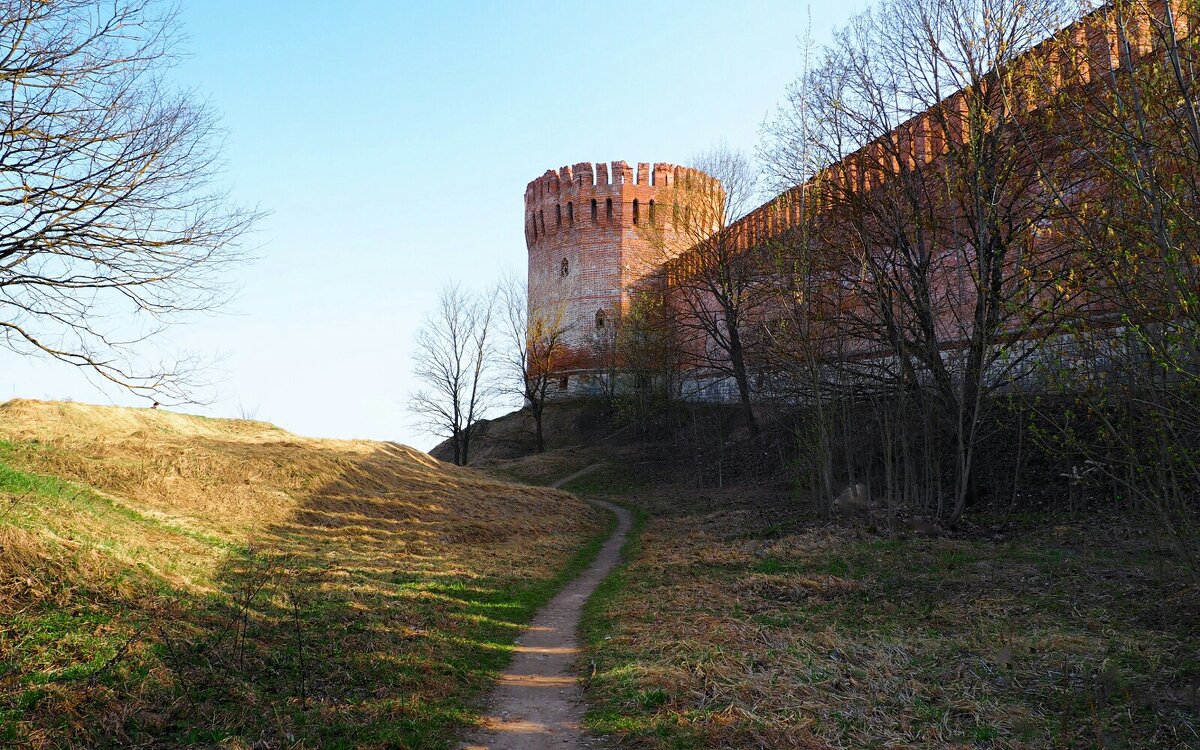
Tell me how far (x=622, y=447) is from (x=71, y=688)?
3105 centimetres

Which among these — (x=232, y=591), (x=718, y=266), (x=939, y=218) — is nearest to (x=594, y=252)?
(x=718, y=266)

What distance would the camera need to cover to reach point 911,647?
6.96 metres

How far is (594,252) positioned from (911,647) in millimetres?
39072

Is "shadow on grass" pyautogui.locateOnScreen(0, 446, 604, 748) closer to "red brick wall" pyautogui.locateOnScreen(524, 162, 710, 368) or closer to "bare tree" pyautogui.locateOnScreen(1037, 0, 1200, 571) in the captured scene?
"bare tree" pyautogui.locateOnScreen(1037, 0, 1200, 571)

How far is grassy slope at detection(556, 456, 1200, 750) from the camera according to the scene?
5277 mm

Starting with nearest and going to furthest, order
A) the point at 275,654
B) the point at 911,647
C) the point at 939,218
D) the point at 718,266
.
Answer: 1. the point at 275,654
2. the point at 911,647
3. the point at 939,218
4. the point at 718,266

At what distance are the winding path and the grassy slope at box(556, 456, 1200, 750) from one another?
243 millimetres

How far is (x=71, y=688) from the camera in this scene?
215 inches

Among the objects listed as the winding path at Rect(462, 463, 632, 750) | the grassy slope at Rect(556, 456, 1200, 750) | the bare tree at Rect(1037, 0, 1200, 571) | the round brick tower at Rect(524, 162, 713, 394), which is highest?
the round brick tower at Rect(524, 162, 713, 394)

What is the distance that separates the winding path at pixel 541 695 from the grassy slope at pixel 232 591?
0.23 metres

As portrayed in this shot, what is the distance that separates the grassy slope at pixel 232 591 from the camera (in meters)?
5.57

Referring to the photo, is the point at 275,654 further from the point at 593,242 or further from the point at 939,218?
the point at 593,242

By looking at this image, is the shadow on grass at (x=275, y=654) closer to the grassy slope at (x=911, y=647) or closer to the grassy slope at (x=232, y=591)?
the grassy slope at (x=232, y=591)

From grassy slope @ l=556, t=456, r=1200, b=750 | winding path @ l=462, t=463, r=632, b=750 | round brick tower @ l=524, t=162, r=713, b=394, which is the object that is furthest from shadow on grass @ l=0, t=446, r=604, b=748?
round brick tower @ l=524, t=162, r=713, b=394
